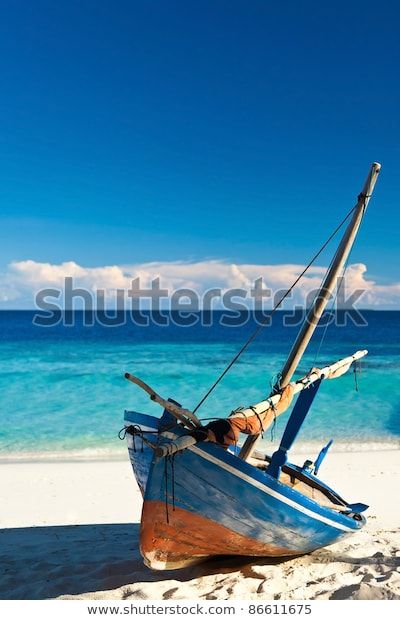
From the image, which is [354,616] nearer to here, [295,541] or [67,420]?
[295,541]

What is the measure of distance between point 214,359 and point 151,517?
139 ft

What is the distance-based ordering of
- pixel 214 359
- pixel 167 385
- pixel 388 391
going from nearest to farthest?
pixel 388 391, pixel 167 385, pixel 214 359

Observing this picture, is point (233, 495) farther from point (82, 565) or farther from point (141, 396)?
point (141, 396)

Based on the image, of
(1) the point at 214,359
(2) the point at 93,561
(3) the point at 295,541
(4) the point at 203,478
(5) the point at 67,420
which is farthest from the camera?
(1) the point at 214,359

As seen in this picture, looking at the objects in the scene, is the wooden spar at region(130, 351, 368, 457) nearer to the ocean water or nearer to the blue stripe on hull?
the blue stripe on hull

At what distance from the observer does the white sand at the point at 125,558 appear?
19.9 feet

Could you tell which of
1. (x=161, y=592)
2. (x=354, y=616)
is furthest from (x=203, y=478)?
(x=354, y=616)

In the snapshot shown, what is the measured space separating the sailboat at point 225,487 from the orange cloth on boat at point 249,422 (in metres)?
0.01

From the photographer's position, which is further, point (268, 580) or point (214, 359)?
point (214, 359)

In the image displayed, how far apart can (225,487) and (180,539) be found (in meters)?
0.87

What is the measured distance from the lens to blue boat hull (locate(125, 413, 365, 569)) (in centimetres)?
561

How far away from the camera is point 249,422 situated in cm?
589

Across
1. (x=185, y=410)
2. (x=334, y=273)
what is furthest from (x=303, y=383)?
(x=185, y=410)

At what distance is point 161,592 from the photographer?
6039mm
